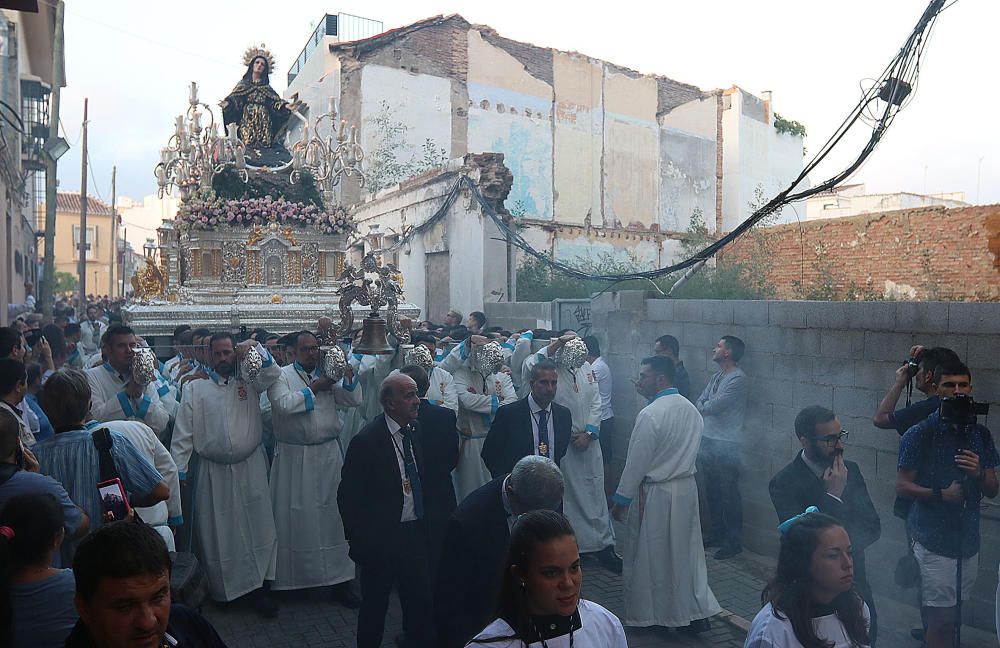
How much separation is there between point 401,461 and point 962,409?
124 inches

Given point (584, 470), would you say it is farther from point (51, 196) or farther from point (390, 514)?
point (51, 196)

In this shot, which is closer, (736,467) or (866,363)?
(866,363)

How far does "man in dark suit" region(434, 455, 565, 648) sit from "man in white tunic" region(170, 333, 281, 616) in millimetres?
2849

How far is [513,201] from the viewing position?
82.8ft

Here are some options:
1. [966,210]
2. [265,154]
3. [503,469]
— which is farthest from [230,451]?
[966,210]

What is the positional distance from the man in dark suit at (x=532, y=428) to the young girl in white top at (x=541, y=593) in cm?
320

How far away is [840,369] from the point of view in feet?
22.4

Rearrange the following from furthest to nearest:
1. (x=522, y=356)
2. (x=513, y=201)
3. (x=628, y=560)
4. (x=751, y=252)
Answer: (x=513, y=201) → (x=751, y=252) → (x=522, y=356) → (x=628, y=560)

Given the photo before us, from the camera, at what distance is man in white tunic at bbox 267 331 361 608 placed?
6.29 m

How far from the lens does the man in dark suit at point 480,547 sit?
11.6 ft

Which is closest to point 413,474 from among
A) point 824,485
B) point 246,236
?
point 824,485

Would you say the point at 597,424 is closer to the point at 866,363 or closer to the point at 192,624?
the point at 866,363

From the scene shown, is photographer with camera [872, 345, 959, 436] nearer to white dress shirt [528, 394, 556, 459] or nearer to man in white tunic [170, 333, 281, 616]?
white dress shirt [528, 394, 556, 459]

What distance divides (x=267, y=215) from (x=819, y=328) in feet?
30.9
